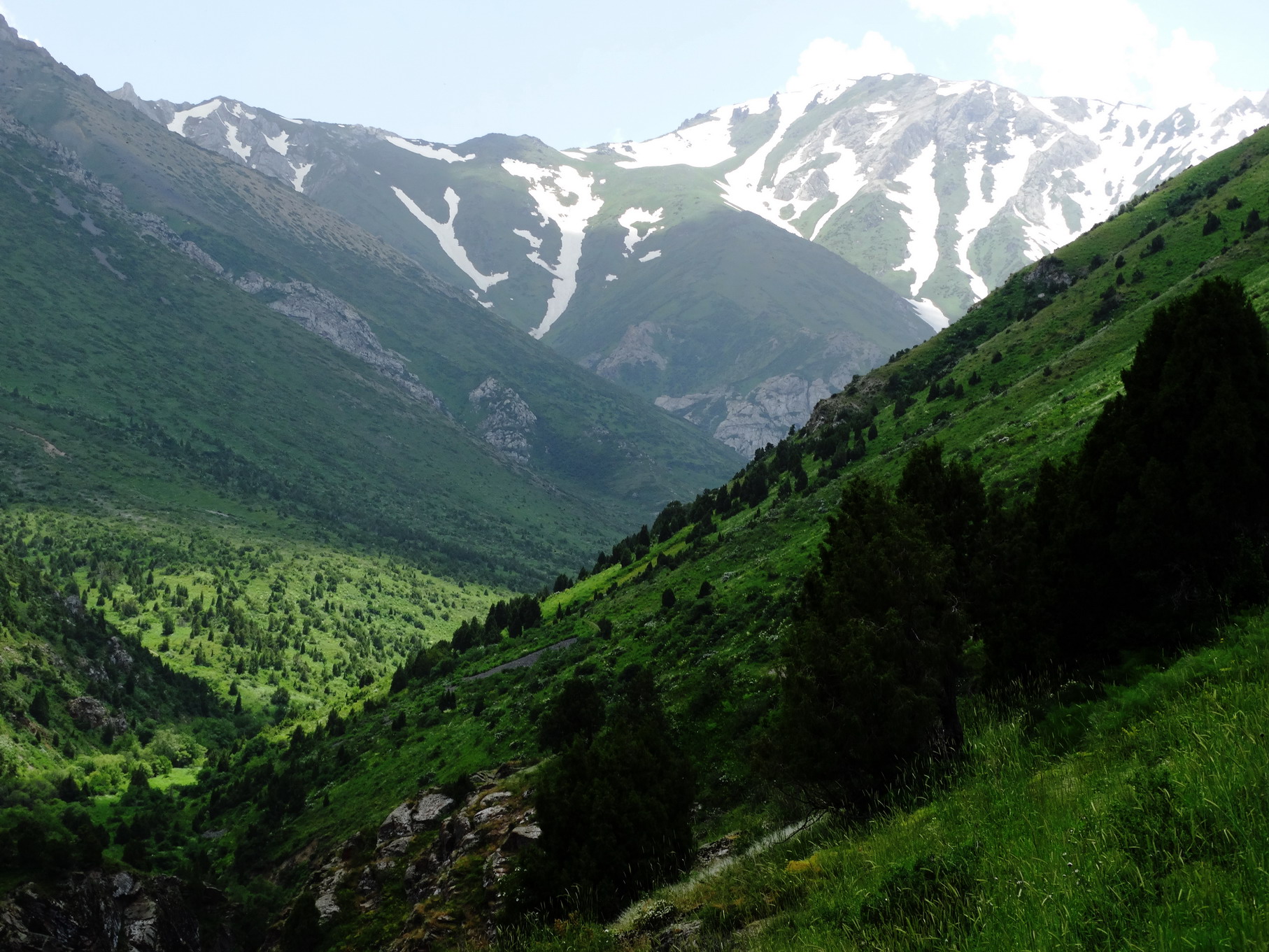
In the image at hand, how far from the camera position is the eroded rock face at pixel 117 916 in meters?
47.3

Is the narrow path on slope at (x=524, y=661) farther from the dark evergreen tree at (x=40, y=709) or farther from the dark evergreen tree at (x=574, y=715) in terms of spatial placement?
the dark evergreen tree at (x=40, y=709)

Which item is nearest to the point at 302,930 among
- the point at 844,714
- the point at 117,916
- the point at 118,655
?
the point at 117,916

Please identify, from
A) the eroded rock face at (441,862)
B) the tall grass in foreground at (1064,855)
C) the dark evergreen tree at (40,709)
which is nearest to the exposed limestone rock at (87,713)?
the dark evergreen tree at (40,709)

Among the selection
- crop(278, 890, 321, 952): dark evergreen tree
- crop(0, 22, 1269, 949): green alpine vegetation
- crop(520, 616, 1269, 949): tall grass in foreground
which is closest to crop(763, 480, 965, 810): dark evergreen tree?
crop(0, 22, 1269, 949): green alpine vegetation

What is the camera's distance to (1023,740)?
15.6m

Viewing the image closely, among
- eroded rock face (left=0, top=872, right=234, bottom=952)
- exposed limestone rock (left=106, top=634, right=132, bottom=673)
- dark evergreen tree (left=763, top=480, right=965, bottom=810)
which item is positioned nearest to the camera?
dark evergreen tree (left=763, top=480, right=965, bottom=810)

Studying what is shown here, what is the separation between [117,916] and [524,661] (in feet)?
119

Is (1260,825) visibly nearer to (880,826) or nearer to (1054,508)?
(880,826)

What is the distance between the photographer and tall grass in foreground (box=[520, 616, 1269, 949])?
26.0ft

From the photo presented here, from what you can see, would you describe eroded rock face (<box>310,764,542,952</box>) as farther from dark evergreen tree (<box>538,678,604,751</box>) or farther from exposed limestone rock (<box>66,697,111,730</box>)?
exposed limestone rock (<box>66,697,111,730</box>)

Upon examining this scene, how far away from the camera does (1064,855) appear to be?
915 centimetres

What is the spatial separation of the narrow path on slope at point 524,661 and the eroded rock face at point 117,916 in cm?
2897

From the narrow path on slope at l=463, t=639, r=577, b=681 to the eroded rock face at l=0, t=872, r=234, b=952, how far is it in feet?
95.0

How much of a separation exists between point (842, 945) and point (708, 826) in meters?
23.4
